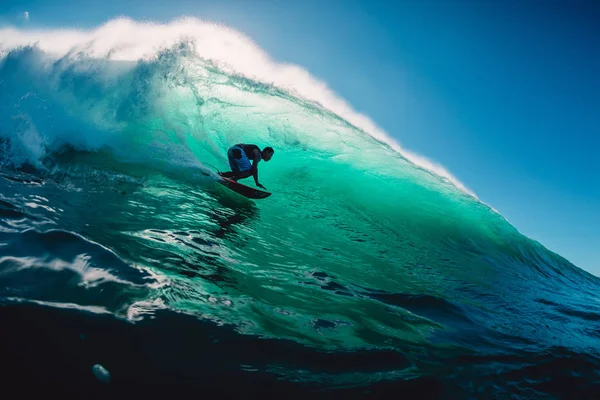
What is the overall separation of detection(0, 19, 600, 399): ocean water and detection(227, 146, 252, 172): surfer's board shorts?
68cm

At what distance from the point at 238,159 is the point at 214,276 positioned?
4.97 m

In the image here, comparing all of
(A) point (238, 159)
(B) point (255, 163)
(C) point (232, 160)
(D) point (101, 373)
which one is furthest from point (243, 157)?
(D) point (101, 373)

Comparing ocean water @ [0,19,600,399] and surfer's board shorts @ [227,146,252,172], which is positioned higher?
surfer's board shorts @ [227,146,252,172]

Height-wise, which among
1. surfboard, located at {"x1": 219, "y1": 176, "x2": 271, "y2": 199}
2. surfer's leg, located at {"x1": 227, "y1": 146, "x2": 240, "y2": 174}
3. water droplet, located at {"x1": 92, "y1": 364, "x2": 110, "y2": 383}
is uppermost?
surfer's leg, located at {"x1": 227, "y1": 146, "x2": 240, "y2": 174}

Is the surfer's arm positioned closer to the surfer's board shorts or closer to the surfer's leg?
the surfer's board shorts

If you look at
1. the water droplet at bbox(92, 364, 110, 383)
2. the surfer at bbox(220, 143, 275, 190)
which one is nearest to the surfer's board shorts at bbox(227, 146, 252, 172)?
the surfer at bbox(220, 143, 275, 190)

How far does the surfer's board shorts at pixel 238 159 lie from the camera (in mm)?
7492

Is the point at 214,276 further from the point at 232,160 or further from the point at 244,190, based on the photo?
the point at 232,160

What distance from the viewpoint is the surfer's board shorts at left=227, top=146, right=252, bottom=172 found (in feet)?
24.6

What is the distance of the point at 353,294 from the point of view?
3365 mm

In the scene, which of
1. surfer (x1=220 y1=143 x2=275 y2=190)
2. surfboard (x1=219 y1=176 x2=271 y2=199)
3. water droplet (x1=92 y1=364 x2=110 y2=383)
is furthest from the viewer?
surfer (x1=220 y1=143 x2=275 y2=190)

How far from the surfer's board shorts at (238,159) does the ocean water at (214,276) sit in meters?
0.68

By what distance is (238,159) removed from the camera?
7516 mm

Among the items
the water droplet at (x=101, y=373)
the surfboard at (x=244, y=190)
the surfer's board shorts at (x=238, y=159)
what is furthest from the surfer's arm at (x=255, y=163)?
the water droplet at (x=101, y=373)
